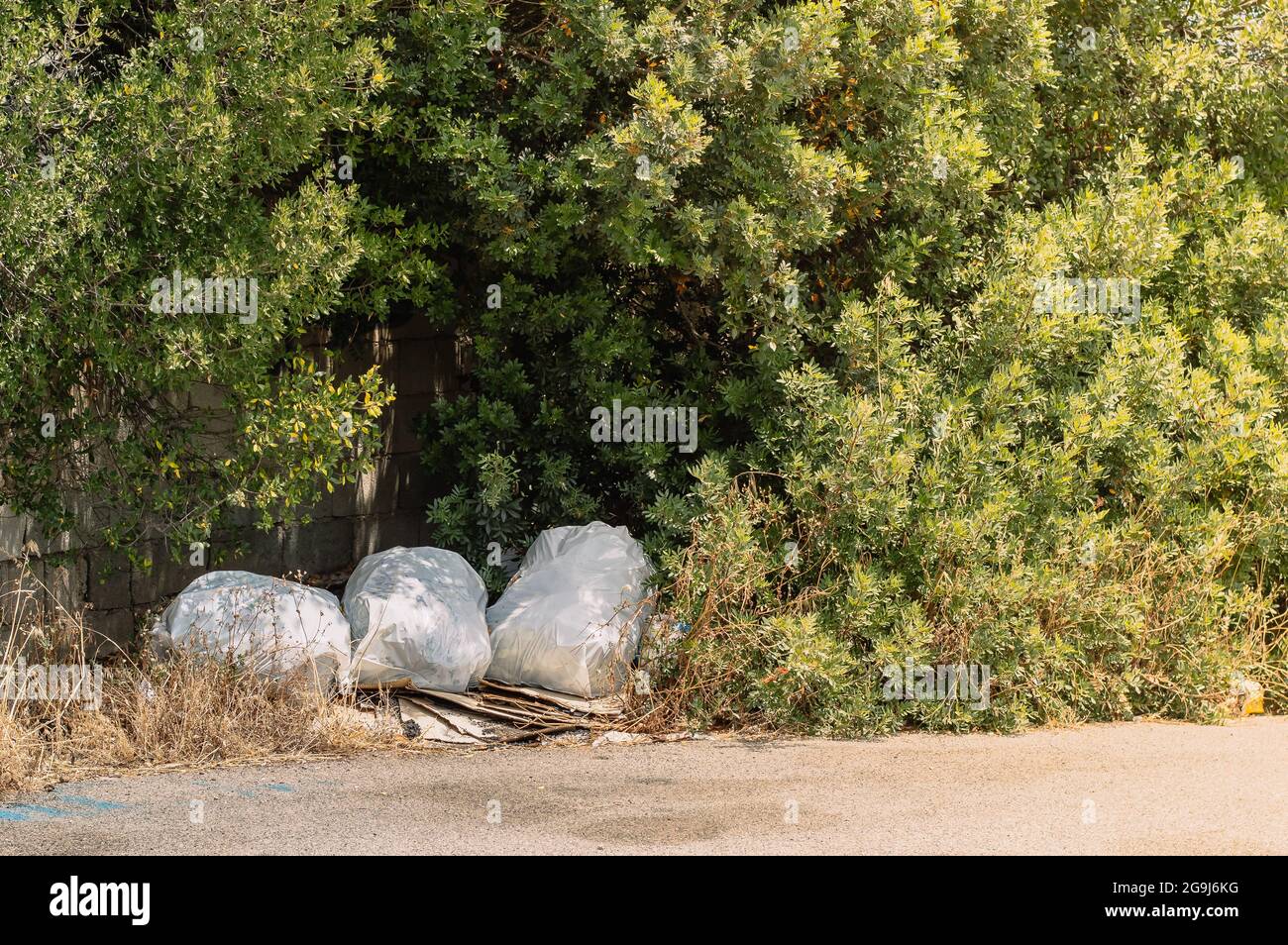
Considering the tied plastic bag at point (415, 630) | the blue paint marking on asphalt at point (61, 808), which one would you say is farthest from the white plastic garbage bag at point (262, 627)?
the blue paint marking on asphalt at point (61, 808)

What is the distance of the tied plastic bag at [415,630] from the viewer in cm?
679

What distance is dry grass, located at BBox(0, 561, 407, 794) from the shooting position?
19.5 feet

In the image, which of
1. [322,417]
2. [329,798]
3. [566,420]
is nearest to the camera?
[329,798]

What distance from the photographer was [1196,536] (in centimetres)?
755

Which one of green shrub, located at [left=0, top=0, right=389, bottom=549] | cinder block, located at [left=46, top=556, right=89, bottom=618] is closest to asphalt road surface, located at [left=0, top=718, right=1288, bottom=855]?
green shrub, located at [left=0, top=0, right=389, bottom=549]

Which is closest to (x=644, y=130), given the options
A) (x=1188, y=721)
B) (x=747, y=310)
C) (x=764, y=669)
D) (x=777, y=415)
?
(x=747, y=310)

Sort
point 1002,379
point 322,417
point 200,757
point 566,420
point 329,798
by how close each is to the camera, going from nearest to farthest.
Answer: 1. point 329,798
2. point 200,757
3. point 322,417
4. point 1002,379
5. point 566,420

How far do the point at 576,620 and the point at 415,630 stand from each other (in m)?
0.80

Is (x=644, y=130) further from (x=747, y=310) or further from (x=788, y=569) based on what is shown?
(x=788, y=569)

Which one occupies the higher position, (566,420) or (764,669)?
(566,420)

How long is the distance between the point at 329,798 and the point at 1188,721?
4431mm

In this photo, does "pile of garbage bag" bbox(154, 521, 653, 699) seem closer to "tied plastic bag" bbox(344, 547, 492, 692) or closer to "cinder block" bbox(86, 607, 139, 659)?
"tied plastic bag" bbox(344, 547, 492, 692)

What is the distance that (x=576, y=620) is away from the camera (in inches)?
276

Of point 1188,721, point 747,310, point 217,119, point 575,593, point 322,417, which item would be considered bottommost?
point 1188,721
